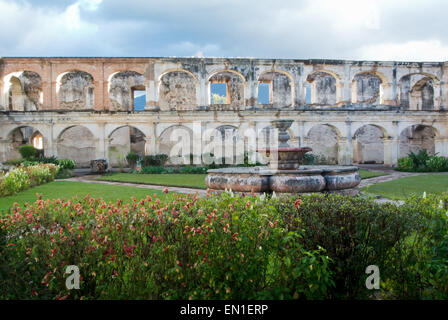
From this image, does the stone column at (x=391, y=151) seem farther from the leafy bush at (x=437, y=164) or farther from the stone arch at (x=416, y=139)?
the stone arch at (x=416, y=139)

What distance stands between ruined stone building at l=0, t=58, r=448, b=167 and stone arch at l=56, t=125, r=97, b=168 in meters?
0.07

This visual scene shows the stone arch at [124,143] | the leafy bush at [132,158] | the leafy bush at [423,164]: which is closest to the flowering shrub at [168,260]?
the leafy bush at [132,158]

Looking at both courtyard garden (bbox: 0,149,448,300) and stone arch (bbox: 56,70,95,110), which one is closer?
courtyard garden (bbox: 0,149,448,300)

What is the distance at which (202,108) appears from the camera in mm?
20500

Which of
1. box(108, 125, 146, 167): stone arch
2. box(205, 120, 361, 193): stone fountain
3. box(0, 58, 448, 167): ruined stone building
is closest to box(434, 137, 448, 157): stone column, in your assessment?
box(0, 58, 448, 167): ruined stone building

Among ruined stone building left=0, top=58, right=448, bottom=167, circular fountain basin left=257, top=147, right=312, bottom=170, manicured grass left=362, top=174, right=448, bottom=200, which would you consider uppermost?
ruined stone building left=0, top=58, right=448, bottom=167

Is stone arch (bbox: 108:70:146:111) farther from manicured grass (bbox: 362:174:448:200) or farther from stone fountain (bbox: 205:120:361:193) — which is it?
manicured grass (bbox: 362:174:448:200)

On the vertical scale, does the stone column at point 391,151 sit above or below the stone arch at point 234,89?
below

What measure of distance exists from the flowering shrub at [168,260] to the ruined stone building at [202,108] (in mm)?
16454

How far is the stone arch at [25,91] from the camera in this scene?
75.8 feet

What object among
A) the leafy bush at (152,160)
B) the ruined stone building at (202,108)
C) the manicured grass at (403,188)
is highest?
the ruined stone building at (202,108)

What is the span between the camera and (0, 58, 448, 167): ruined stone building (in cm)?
1955

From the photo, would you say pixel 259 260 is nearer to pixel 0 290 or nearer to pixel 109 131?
pixel 0 290
